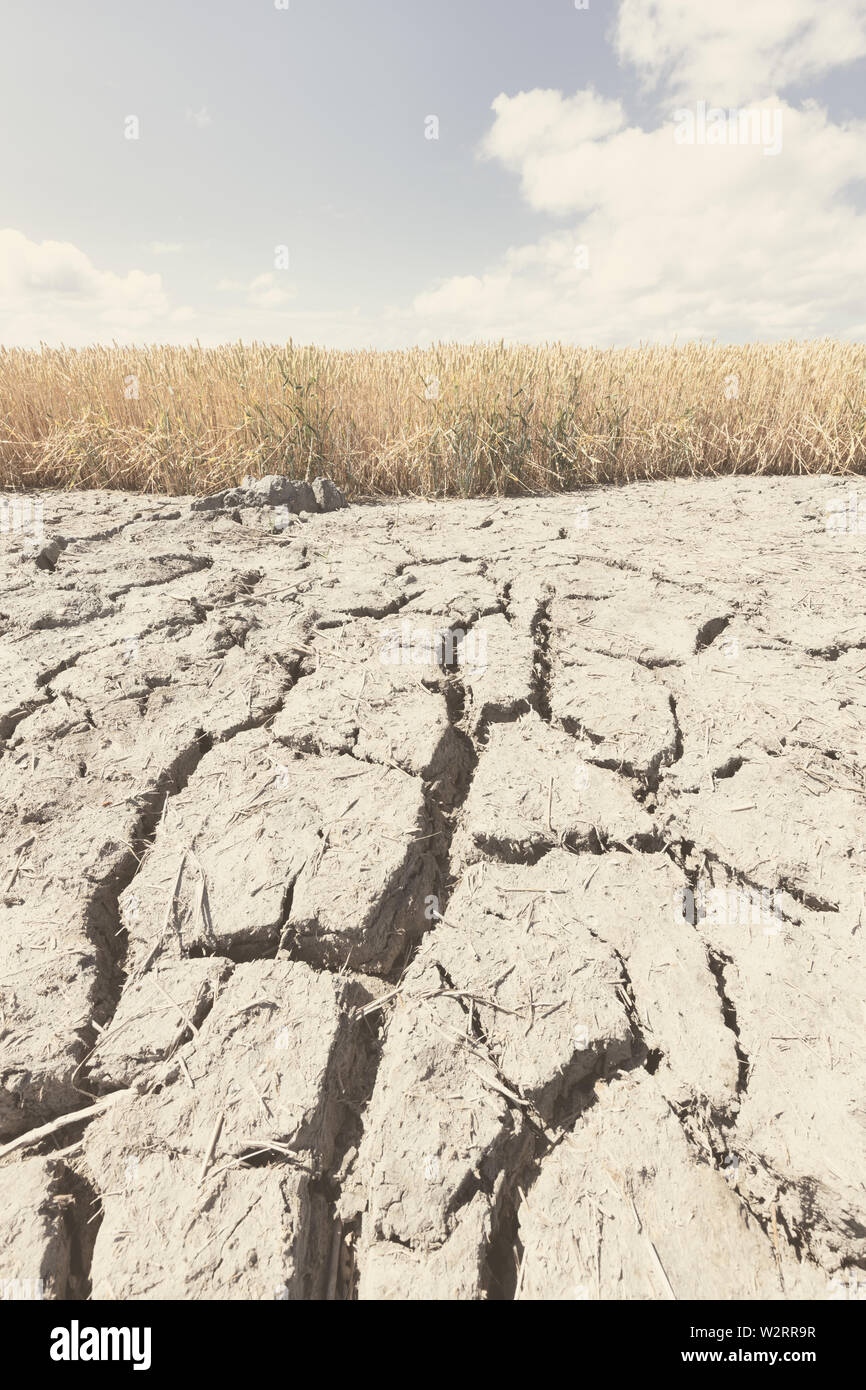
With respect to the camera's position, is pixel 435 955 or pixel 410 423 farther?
pixel 410 423

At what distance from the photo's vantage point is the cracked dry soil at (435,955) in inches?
42.6

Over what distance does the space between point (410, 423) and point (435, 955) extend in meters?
4.27

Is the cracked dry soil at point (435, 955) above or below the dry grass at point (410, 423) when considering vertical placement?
below

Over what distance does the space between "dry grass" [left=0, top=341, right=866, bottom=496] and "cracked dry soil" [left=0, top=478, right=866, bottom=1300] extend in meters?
2.58

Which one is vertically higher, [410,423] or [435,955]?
[410,423]

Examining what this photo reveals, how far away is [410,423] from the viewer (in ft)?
16.1

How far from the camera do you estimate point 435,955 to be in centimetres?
146

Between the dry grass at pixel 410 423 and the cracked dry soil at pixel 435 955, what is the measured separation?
2.58 metres

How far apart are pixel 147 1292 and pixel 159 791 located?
1.09m

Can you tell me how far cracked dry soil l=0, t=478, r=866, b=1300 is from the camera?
3.55ft

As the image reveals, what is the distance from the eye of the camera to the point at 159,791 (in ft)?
6.08
